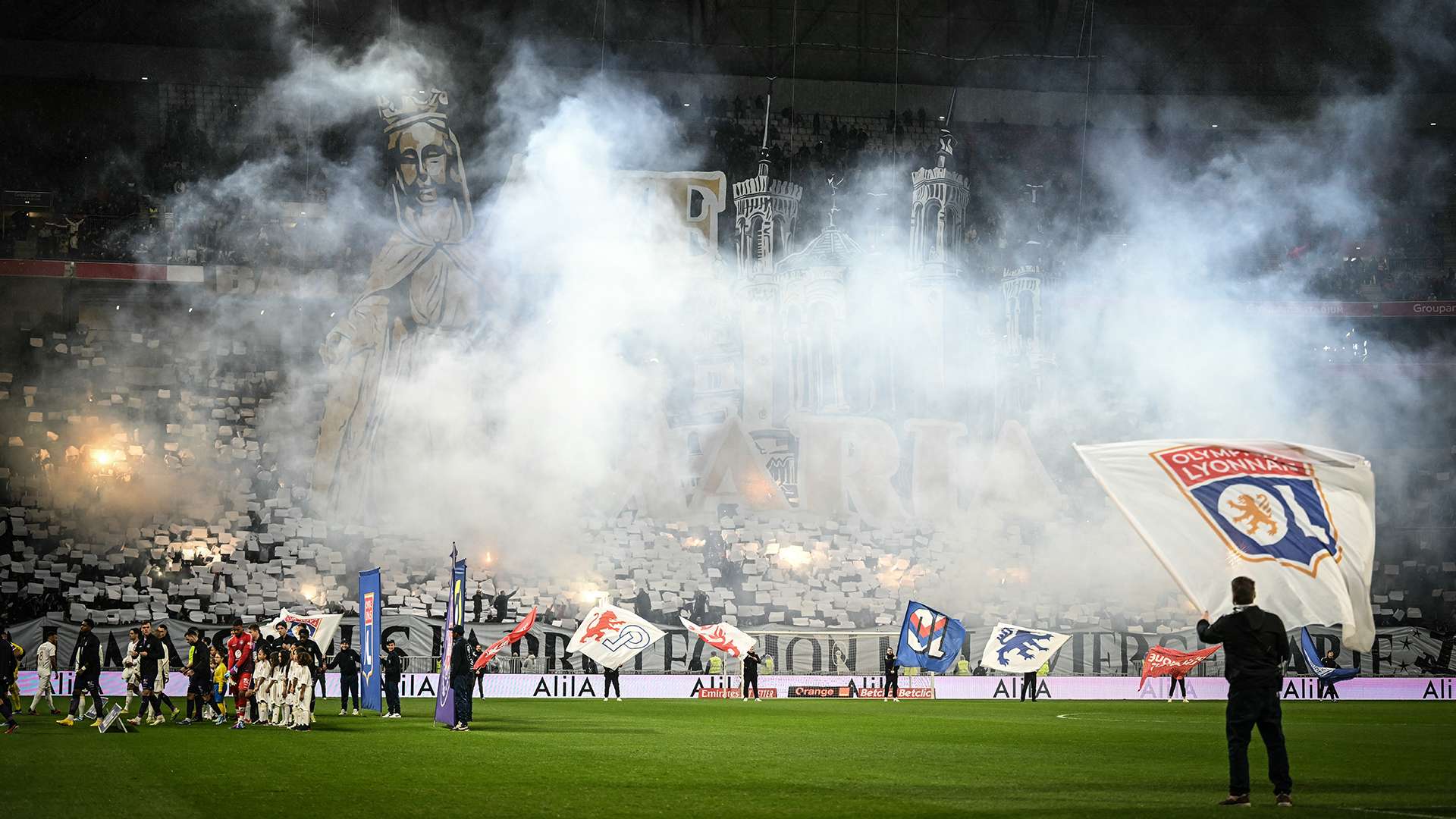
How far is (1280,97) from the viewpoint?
39.2 meters

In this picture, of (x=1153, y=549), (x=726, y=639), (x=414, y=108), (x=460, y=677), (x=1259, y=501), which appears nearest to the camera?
(x=1153, y=549)

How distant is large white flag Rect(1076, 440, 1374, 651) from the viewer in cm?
934

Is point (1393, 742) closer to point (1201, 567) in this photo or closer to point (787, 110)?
point (1201, 567)

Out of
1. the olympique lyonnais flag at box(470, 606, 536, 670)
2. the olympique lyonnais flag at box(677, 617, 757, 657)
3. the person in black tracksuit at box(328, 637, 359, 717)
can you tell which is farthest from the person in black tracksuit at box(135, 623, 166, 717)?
the olympique lyonnais flag at box(677, 617, 757, 657)

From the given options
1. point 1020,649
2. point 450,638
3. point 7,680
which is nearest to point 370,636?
point 450,638

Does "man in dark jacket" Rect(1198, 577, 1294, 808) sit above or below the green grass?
above

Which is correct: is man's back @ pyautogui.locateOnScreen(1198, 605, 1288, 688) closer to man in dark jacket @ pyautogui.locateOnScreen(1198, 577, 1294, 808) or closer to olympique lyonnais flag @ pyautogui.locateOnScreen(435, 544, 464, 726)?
man in dark jacket @ pyautogui.locateOnScreen(1198, 577, 1294, 808)

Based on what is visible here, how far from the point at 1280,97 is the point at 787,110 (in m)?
13.9

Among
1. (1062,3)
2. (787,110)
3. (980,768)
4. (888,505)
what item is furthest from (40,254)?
(980,768)

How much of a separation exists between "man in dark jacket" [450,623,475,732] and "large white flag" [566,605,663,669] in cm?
765

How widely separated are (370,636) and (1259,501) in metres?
15.5

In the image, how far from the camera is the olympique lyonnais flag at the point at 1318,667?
29.2 metres

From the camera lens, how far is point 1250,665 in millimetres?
9055

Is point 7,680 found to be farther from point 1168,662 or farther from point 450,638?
point 1168,662
